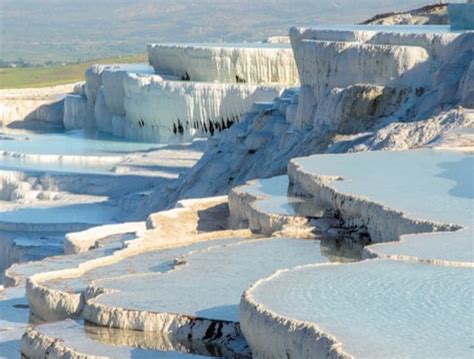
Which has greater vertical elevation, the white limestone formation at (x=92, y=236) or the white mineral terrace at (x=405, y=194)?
the white mineral terrace at (x=405, y=194)

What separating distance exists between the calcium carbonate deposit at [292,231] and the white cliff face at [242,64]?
3.71 metres

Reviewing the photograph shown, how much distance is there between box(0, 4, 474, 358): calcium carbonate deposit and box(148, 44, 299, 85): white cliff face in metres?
3.71

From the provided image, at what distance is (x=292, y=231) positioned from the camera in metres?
10.1

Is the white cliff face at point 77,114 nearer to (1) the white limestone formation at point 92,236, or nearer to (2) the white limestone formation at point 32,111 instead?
(2) the white limestone formation at point 32,111

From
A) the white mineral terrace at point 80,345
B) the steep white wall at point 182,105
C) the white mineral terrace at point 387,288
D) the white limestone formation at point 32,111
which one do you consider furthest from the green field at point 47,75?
the white mineral terrace at point 80,345

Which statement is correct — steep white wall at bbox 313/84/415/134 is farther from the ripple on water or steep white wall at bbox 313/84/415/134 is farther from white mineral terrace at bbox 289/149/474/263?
the ripple on water

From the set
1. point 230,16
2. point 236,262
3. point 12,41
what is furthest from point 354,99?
point 230,16

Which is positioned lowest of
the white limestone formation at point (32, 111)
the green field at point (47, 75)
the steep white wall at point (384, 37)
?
the green field at point (47, 75)

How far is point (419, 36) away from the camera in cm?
1645

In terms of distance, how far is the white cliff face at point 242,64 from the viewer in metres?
27.7

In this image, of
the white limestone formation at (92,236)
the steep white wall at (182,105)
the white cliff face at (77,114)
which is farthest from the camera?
A: the white cliff face at (77,114)

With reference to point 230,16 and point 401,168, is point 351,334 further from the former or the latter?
point 230,16

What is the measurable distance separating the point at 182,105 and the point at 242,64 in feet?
4.11

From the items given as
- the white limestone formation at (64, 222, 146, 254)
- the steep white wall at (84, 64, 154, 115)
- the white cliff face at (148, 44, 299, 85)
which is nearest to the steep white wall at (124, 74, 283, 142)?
the white cliff face at (148, 44, 299, 85)
